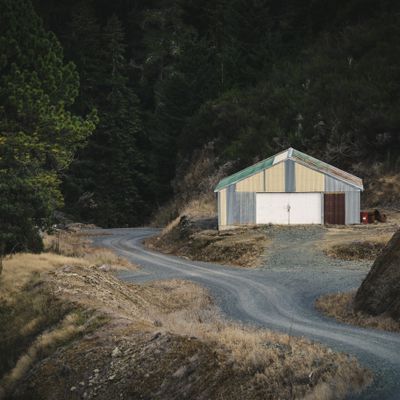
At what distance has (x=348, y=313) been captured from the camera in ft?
61.6

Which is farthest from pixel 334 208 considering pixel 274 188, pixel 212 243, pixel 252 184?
pixel 212 243

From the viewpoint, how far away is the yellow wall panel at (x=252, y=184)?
39.3m

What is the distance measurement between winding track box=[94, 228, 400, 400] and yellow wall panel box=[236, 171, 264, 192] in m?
4.31

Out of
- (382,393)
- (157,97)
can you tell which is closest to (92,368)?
(382,393)

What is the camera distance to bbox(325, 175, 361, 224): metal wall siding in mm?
39000

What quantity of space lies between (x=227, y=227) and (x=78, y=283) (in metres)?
→ 19.2

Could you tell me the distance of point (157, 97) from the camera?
7256 cm

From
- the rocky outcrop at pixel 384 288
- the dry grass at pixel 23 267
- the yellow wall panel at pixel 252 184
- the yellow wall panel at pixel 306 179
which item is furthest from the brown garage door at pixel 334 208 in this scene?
the rocky outcrop at pixel 384 288

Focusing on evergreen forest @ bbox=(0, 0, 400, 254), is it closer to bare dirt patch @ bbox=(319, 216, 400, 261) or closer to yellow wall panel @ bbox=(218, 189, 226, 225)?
yellow wall panel @ bbox=(218, 189, 226, 225)

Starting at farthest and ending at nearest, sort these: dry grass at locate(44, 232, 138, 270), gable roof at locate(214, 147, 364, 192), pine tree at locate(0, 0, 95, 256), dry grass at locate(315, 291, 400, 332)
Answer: gable roof at locate(214, 147, 364, 192)
pine tree at locate(0, 0, 95, 256)
dry grass at locate(44, 232, 138, 270)
dry grass at locate(315, 291, 400, 332)

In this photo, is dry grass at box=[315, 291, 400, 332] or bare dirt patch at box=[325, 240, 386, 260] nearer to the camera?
dry grass at box=[315, 291, 400, 332]

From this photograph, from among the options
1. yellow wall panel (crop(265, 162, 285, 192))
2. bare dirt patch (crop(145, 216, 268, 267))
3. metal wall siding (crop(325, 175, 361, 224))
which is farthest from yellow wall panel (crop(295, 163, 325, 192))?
bare dirt patch (crop(145, 216, 268, 267))

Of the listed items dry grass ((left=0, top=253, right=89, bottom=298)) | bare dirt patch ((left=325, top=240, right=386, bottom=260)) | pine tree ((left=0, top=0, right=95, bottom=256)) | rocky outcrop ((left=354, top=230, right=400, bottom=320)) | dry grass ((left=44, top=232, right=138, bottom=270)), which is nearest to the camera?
rocky outcrop ((left=354, top=230, right=400, bottom=320))

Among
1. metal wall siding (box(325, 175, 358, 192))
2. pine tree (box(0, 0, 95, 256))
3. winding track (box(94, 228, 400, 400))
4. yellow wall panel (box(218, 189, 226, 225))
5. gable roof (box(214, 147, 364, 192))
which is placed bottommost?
winding track (box(94, 228, 400, 400))
